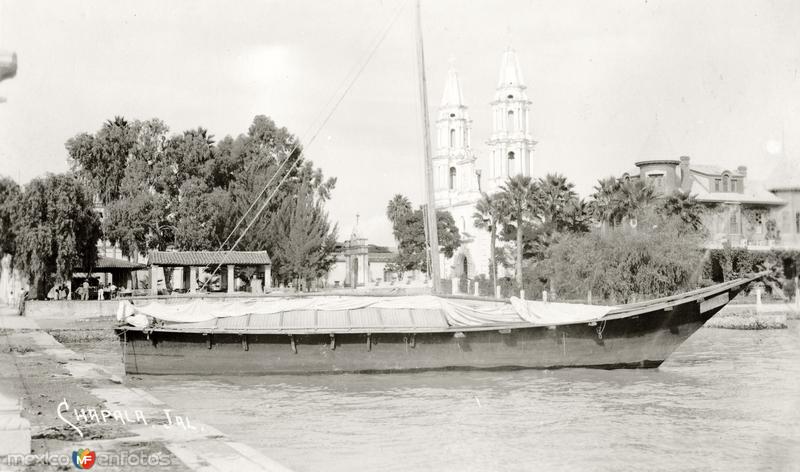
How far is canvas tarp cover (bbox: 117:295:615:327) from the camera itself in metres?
19.5

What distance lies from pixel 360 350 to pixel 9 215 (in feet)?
90.3

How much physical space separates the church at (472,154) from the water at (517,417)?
56336mm

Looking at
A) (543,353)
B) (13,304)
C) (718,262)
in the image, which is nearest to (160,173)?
(13,304)

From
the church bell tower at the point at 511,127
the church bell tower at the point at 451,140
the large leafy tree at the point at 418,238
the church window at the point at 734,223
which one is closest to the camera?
the church window at the point at 734,223

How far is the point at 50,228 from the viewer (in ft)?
129

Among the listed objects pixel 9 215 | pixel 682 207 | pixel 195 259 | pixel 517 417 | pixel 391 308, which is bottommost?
pixel 517 417

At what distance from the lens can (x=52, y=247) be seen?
3972cm

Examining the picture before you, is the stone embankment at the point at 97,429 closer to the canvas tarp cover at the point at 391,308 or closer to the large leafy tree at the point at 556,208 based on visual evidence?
the canvas tarp cover at the point at 391,308

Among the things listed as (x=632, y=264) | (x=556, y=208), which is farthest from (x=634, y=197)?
A: (x=632, y=264)

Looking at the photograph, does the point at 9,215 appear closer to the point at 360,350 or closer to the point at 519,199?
the point at 360,350

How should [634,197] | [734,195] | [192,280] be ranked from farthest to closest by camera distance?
[734,195]
[192,280]
[634,197]

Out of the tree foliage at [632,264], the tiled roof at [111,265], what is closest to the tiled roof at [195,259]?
the tiled roof at [111,265]

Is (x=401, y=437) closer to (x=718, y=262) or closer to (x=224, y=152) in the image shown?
(x=718, y=262)

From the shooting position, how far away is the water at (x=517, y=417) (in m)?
10.8
